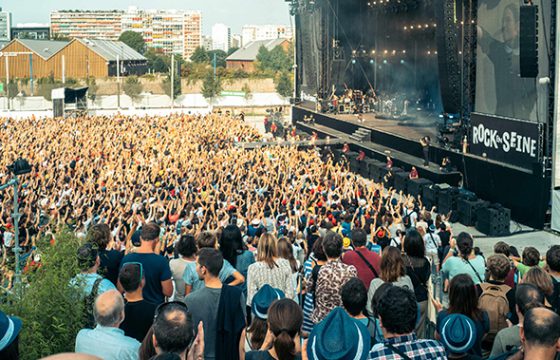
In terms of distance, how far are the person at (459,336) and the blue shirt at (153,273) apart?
7.06 feet

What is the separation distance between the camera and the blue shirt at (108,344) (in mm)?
3979

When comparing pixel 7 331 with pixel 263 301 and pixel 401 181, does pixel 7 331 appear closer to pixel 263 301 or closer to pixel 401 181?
pixel 263 301

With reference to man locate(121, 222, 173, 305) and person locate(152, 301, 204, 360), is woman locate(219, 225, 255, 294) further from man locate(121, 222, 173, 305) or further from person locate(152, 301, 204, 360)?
person locate(152, 301, 204, 360)

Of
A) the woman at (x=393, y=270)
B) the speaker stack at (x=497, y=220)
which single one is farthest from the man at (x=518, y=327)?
the speaker stack at (x=497, y=220)

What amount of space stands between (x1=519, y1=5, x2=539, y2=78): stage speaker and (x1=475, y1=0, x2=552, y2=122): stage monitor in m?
0.32

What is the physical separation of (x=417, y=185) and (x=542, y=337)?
712 inches

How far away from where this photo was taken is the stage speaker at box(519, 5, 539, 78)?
17516mm

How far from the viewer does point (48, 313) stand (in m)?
5.07

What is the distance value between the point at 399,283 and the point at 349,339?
5.71 feet

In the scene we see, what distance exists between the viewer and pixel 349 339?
395 cm

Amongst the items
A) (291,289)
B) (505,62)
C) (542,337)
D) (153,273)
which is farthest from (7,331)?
(505,62)

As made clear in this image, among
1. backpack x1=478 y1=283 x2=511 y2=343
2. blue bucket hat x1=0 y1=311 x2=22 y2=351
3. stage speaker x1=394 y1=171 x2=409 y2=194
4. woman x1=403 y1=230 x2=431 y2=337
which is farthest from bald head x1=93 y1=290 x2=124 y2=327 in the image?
stage speaker x1=394 y1=171 x2=409 y2=194

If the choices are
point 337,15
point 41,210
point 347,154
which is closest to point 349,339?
point 41,210

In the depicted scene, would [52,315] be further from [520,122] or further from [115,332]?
[520,122]
